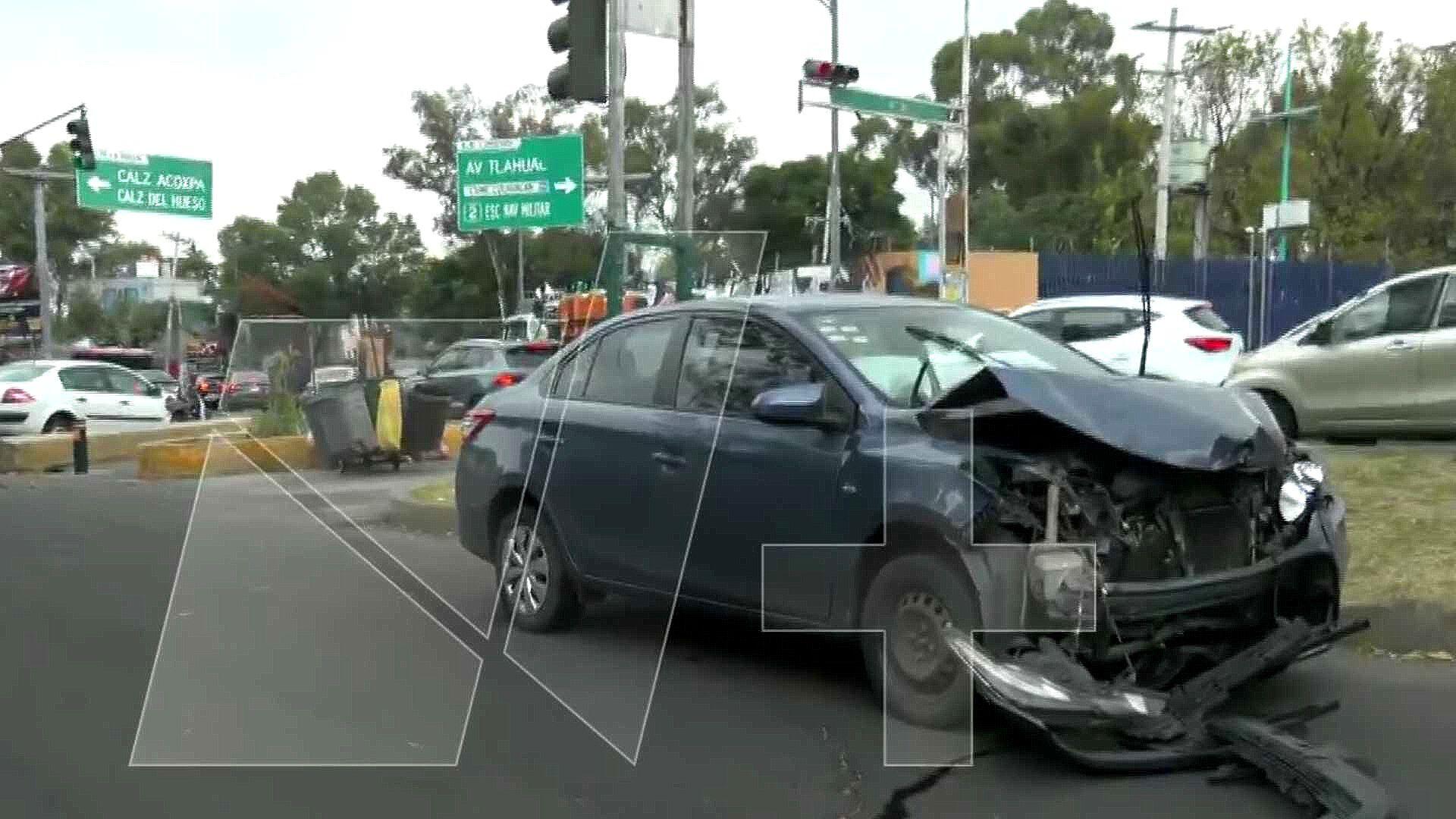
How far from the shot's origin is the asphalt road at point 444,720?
4680 mm

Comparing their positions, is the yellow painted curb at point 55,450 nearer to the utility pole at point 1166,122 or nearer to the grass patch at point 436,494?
the grass patch at point 436,494

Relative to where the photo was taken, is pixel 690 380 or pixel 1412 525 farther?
pixel 1412 525

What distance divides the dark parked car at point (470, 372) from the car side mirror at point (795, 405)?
4.42 ft

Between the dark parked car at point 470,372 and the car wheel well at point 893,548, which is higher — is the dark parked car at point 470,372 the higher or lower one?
the higher one

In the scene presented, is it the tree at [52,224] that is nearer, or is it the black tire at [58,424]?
the black tire at [58,424]

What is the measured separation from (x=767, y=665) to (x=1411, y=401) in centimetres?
742

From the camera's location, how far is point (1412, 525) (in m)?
8.15

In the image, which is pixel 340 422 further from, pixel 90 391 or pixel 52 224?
pixel 52 224

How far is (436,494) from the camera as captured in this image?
807cm

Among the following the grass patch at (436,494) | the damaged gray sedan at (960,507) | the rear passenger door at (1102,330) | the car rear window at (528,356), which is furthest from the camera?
the rear passenger door at (1102,330)

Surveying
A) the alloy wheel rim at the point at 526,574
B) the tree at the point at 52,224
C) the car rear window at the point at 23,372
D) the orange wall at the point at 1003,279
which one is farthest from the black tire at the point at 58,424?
the tree at the point at 52,224

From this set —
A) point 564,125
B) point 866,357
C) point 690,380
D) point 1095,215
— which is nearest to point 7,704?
point 690,380

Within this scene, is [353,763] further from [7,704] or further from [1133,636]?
[1133,636]

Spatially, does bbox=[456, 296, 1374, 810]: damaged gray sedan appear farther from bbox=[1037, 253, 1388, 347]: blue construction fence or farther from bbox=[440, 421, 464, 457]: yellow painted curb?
bbox=[1037, 253, 1388, 347]: blue construction fence
